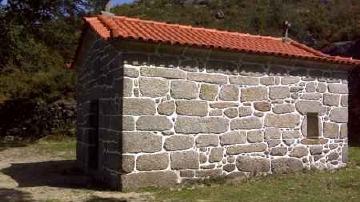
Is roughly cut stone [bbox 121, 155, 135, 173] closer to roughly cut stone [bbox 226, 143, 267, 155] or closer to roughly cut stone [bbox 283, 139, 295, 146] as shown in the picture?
roughly cut stone [bbox 226, 143, 267, 155]

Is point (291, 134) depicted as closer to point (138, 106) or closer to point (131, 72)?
point (138, 106)

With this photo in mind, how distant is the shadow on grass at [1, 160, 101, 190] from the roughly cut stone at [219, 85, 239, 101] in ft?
9.57

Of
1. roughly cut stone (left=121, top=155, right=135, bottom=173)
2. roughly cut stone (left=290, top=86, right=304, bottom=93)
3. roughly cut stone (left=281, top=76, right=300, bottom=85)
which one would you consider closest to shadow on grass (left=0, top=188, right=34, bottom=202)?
roughly cut stone (left=121, top=155, right=135, bottom=173)

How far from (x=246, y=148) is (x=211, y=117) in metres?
1.05

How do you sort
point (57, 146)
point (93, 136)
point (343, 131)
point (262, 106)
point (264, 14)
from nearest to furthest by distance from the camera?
point (262, 106), point (93, 136), point (343, 131), point (57, 146), point (264, 14)

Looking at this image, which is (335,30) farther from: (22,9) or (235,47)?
(235,47)

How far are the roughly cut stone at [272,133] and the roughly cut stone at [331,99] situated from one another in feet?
4.96

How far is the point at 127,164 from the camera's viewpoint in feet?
30.0

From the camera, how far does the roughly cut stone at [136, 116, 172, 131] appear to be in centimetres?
931

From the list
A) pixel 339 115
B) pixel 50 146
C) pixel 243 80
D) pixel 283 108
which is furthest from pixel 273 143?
pixel 50 146

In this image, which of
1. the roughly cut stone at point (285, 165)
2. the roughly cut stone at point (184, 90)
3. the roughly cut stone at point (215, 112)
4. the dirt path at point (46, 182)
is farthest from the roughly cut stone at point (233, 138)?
the dirt path at point (46, 182)

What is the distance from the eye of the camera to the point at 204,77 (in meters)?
10.0

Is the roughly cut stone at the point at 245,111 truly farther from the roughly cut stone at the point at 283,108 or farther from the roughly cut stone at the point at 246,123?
the roughly cut stone at the point at 283,108

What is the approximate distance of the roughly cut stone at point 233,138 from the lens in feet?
33.6
